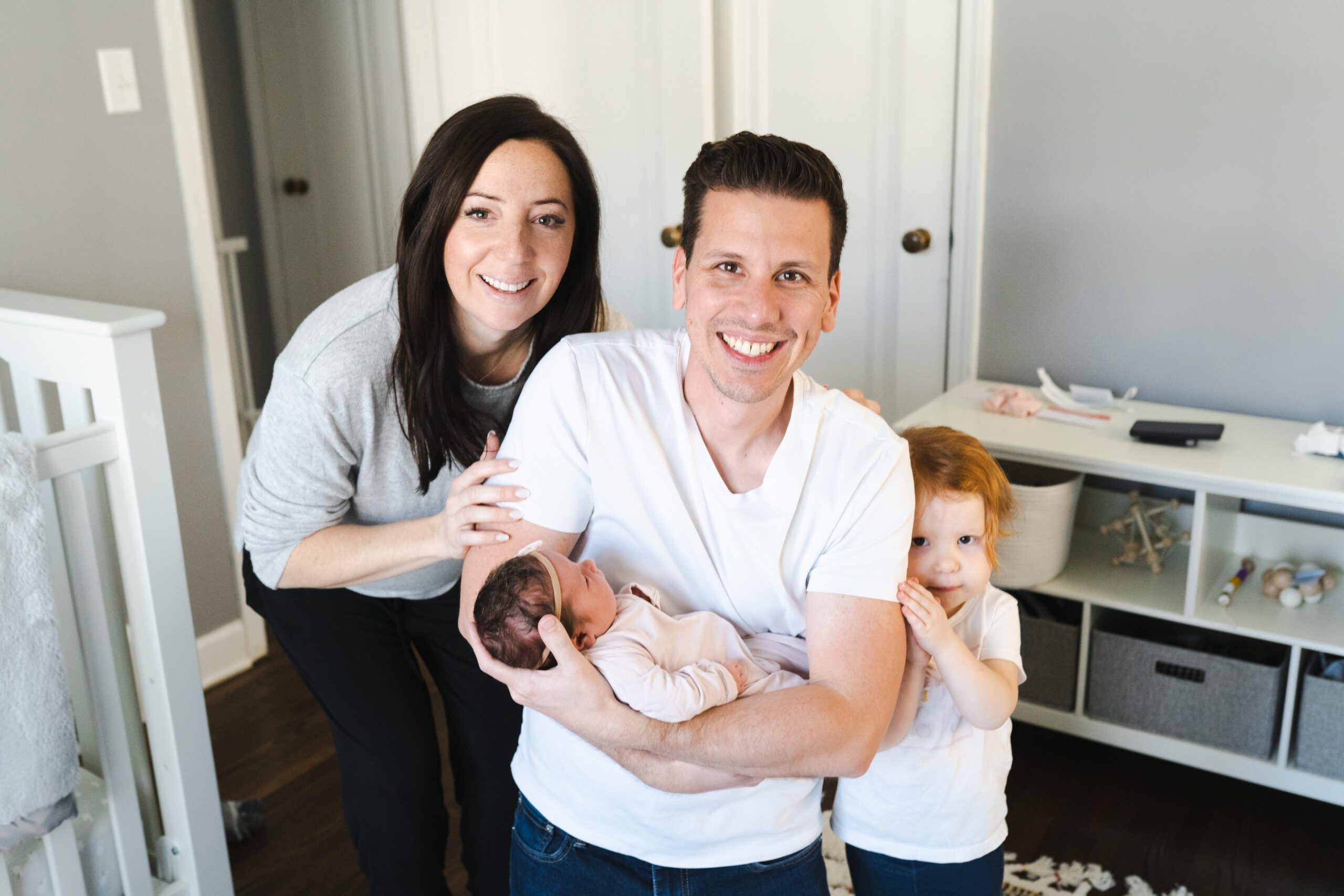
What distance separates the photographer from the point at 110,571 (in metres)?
1.69

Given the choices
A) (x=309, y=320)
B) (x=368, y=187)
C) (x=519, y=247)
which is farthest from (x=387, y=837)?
(x=368, y=187)

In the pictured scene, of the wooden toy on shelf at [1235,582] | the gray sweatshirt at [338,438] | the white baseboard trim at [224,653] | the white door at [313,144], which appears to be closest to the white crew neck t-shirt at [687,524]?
the gray sweatshirt at [338,438]

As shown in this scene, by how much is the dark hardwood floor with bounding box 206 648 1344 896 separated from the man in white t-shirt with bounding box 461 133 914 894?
0.95m

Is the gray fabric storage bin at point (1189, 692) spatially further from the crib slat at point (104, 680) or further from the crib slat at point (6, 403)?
the crib slat at point (6, 403)

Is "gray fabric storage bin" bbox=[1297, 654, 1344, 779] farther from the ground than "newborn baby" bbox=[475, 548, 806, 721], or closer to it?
closer to it

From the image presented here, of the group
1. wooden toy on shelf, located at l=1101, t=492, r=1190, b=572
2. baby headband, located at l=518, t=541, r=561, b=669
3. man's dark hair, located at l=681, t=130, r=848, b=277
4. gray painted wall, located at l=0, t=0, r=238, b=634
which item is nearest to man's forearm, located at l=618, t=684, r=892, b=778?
baby headband, located at l=518, t=541, r=561, b=669

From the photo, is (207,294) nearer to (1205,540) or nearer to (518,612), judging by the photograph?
(518,612)

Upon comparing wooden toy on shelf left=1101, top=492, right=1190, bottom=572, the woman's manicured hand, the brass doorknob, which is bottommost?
wooden toy on shelf left=1101, top=492, right=1190, bottom=572

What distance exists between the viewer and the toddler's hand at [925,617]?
4.28 feet

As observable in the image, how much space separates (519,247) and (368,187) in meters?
2.20

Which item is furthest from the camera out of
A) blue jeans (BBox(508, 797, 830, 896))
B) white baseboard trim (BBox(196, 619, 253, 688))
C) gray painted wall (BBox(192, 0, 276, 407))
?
gray painted wall (BBox(192, 0, 276, 407))

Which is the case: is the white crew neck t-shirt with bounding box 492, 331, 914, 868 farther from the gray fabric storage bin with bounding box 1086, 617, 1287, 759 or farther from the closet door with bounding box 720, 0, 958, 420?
the closet door with bounding box 720, 0, 958, 420

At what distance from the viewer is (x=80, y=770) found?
171cm

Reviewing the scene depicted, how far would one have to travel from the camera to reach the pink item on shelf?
95.0 inches
